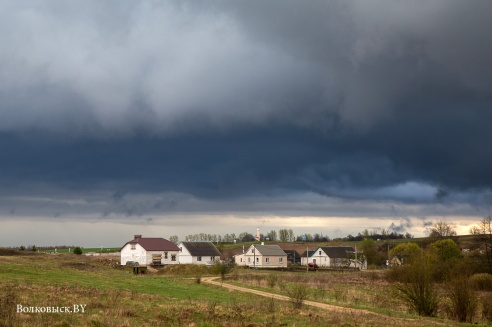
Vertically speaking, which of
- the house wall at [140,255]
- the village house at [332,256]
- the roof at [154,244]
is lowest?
the village house at [332,256]

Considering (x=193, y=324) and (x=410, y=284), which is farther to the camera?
(x=410, y=284)

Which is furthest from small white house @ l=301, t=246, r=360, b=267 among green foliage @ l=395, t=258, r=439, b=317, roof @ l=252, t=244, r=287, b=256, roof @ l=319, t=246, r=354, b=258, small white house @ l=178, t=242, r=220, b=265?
green foliage @ l=395, t=258, r=439, b=317

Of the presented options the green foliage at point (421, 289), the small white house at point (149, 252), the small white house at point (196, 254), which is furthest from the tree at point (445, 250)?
the green foliage at point (421, 289)

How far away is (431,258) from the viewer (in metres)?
74.6

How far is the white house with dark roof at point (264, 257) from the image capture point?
117 m

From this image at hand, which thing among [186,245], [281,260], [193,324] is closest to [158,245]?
[186,245]

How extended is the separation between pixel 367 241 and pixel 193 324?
115 m

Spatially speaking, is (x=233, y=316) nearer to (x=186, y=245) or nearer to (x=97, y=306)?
(x=97, y=306)

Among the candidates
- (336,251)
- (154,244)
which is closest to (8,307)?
(154,244)

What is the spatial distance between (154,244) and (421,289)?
77.0m

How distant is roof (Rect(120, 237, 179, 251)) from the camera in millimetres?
100306

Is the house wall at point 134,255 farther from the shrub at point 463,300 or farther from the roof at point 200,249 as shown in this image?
the shrub at point 463,300

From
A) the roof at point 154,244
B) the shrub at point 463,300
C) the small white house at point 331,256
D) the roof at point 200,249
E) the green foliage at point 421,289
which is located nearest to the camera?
the shrub at point 463,300

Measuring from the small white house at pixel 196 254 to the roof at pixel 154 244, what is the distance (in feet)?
10.9
